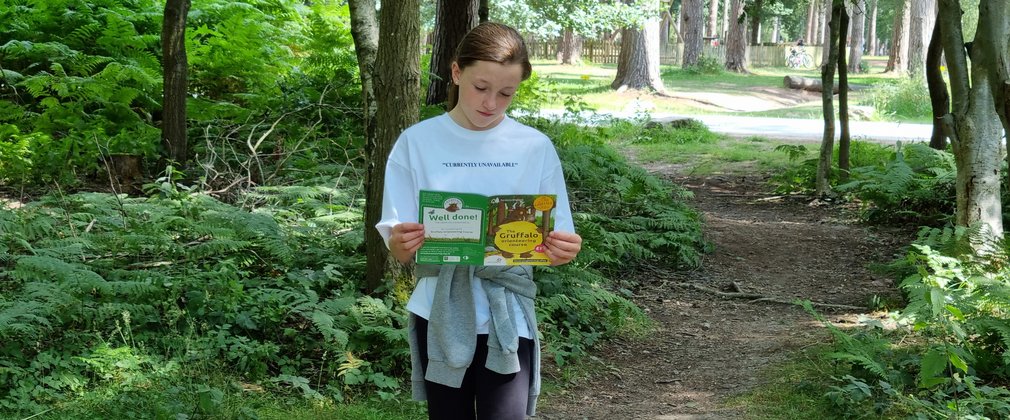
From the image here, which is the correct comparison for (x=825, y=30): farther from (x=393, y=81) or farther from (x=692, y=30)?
(x=393, y=81)

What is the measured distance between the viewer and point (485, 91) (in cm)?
280

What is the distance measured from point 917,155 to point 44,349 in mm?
9936

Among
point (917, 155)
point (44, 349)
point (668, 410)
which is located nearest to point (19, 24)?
point (44, 349)

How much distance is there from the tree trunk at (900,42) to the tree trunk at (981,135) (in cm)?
3720

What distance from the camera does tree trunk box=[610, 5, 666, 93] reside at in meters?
30.0

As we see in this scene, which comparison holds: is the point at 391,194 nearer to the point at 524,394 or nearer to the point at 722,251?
the point at 524,394

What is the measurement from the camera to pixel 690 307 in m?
7.60

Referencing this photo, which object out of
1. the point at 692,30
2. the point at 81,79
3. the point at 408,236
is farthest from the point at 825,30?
the point at 408,236

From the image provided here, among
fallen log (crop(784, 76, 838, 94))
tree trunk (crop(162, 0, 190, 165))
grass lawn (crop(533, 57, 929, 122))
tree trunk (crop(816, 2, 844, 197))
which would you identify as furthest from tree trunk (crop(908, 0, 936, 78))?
tree trunk (crop(162, 0, 190, 165))

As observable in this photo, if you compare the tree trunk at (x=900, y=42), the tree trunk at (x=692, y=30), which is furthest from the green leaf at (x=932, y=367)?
the tree trunk at (x=900, y=42)

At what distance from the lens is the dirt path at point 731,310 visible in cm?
550

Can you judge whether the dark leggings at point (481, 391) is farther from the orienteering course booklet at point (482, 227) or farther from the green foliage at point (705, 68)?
the green foliage at point (705, 68)

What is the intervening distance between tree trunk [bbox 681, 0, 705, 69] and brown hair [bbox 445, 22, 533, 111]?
36621 mm

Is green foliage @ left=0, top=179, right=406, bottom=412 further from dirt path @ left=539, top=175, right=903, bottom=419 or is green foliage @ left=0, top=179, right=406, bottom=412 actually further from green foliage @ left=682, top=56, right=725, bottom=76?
green foliage @ left=682, top=56, right=725, bottom=76
